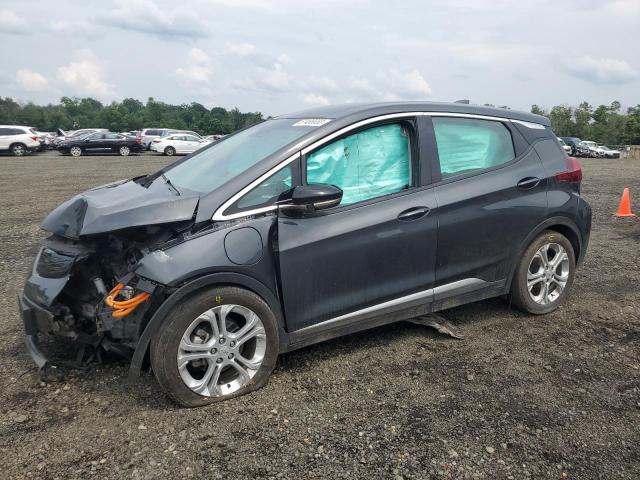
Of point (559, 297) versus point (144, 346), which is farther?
point (559, 297)

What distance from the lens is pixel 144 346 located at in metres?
2.91

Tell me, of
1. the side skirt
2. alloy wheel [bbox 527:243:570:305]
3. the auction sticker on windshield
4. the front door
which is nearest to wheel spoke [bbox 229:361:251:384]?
the side skirt

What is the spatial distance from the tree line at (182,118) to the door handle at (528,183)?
243ft

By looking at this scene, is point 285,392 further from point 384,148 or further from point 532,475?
point 384,148

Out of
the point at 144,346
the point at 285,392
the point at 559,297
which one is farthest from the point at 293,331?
the point at 559,297

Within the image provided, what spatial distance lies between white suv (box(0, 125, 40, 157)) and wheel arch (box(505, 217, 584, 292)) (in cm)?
3000

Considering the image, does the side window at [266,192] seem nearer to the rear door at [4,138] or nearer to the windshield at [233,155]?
the windshield at [233,155]

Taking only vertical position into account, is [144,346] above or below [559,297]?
above

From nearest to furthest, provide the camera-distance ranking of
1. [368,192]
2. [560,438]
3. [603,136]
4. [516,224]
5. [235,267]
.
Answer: [560,438], [235,267], [368,192], [516,224], [603,136]

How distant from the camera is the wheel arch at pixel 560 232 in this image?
4.24 meters

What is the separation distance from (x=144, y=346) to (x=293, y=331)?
91 cm

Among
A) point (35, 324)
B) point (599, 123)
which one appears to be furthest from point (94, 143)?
point (599, 123)

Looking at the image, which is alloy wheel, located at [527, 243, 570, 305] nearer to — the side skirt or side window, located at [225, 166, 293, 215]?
the side skirt

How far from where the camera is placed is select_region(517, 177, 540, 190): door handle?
4148mm
